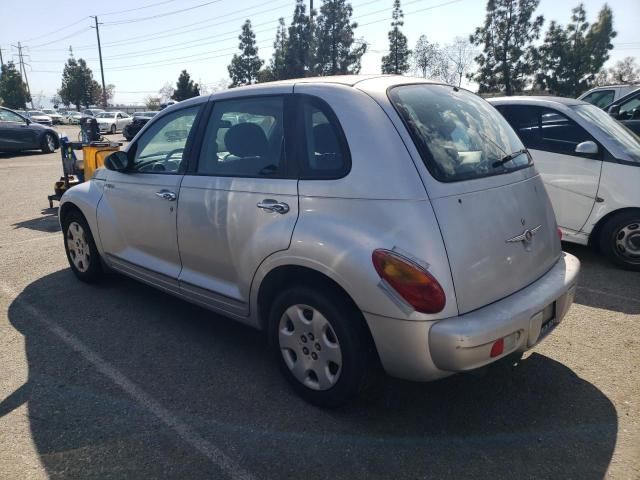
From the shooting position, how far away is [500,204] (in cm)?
269

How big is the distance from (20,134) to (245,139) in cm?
1749

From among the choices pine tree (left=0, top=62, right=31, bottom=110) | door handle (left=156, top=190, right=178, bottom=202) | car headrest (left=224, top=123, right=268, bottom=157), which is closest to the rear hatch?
car headrest (left=224, top=123, right=268, bottom=157)

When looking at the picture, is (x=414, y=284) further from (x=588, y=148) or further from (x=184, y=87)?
(x=184, y=87)

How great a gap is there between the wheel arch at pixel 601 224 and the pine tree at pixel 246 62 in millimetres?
59836

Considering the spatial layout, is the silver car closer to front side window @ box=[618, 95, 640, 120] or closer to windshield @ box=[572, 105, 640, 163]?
windshield @ box=[572, 105, 640, 163]

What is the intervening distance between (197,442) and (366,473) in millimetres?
905

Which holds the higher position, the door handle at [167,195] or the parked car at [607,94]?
the parked car at [607,94]

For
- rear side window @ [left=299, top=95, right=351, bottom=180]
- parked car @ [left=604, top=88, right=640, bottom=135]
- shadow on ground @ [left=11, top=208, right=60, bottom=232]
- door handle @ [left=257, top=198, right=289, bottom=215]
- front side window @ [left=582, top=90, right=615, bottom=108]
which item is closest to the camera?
rear side window @ [left=299, top=95, right=351, bottom=180]

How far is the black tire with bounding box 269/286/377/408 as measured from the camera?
2570 mm

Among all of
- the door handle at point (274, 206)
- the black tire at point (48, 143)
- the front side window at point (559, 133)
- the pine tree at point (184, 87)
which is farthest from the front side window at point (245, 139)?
the pine tree at point (184, 87)

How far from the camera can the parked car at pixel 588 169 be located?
5.07 metres

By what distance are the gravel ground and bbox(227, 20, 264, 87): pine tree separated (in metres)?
60.7

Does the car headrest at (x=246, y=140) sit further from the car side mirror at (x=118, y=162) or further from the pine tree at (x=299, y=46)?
the pine tree at (x=299, y=46)

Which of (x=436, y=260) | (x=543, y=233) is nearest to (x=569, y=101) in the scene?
(x=543, y=233)
